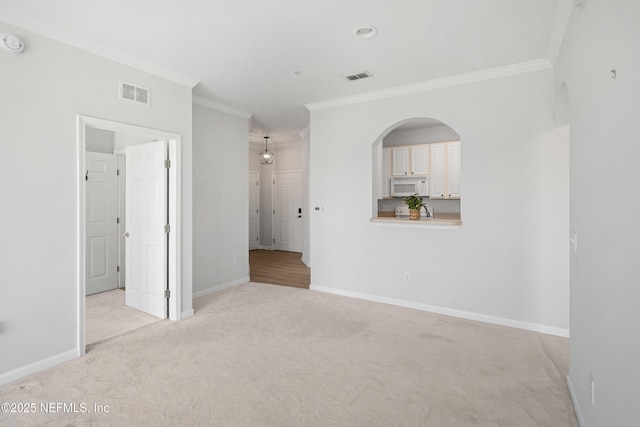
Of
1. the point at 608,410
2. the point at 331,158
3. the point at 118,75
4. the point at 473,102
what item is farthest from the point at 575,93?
the point at 118,75

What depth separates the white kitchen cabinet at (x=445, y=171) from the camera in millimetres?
6203

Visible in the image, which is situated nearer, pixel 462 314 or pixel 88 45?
pixel 88 45

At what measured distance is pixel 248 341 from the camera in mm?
3393

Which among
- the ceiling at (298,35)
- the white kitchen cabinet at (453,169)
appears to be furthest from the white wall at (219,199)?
the white kitchen cabinet at (453,169)

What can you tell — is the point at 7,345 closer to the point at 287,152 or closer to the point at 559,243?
the point at 559,243

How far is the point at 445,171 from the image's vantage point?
6.28m

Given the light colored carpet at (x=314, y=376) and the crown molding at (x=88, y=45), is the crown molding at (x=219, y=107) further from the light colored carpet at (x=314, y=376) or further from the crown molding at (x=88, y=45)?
the light colored carpet at (x=314, y=376)

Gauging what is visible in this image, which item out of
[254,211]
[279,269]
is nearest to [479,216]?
[279,269]

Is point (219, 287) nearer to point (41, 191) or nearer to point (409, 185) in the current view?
point (41, 191)

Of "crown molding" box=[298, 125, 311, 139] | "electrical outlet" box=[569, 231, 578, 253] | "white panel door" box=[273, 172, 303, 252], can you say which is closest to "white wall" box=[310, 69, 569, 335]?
"electrical outlet" box=[569, 231, 578, 253]

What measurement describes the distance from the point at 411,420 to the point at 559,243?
102 inches

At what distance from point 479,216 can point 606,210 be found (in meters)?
2.40

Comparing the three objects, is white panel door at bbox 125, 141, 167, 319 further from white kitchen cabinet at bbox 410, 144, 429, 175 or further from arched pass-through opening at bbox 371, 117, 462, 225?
white kitchen cabinet at bbox 410, 144, 429, 175

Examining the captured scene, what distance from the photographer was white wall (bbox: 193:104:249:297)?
500 centimetres
